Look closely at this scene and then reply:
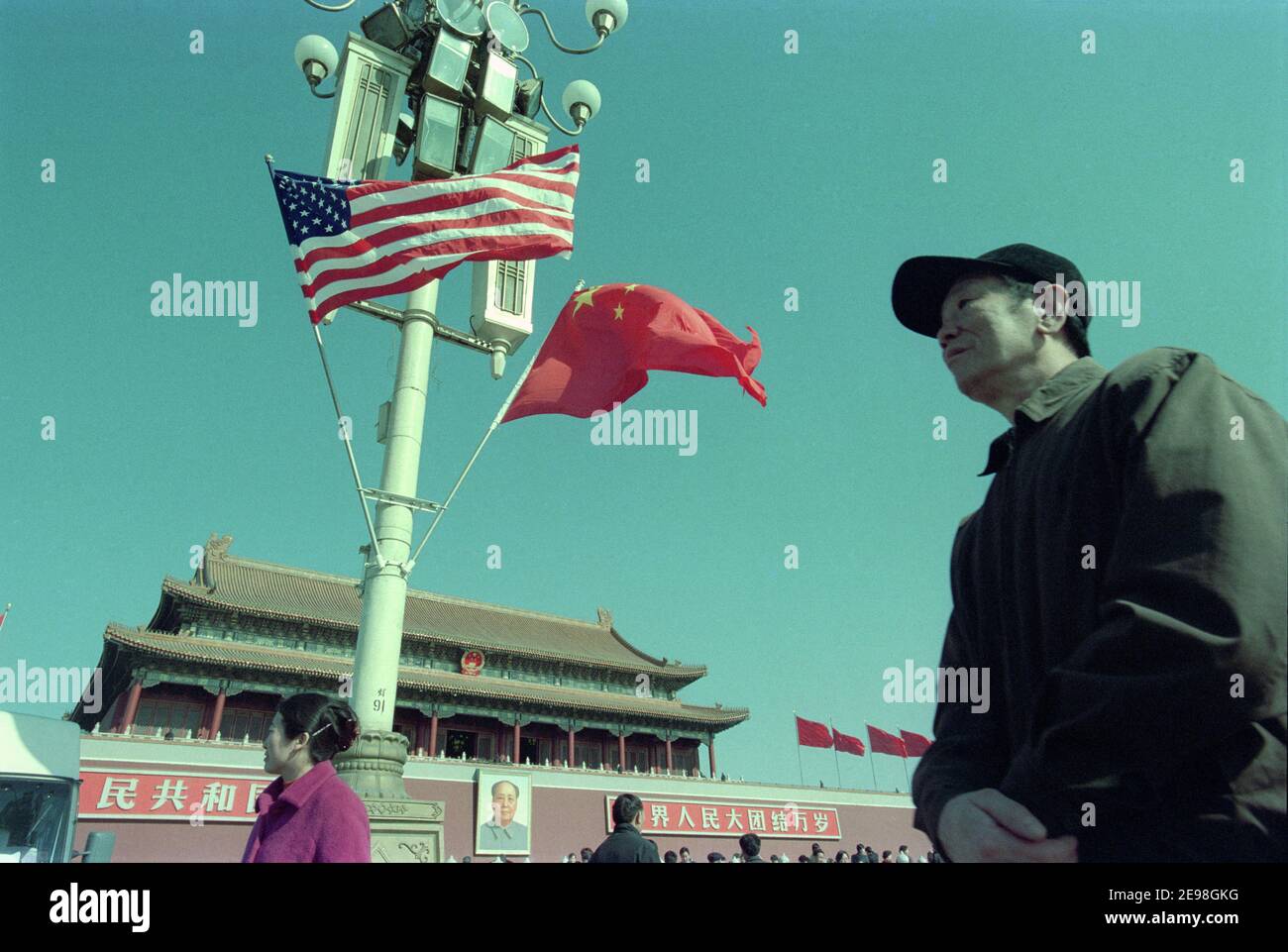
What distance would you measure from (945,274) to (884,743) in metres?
27.0

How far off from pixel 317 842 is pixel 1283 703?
225cm

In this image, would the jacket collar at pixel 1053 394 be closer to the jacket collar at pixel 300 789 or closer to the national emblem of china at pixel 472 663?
the jacket collar at pixel 300 789

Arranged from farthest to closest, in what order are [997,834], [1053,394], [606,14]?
[606,14], [1053,394], [997,834]

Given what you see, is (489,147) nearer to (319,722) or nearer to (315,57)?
(315,57)

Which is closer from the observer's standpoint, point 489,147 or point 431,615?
point 489,147

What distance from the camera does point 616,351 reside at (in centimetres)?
955

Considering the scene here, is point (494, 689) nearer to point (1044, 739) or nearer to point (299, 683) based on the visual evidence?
point (299, 683)

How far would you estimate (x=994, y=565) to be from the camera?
1.44 metres

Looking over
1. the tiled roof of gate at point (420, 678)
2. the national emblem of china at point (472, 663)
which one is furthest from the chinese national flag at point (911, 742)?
the national emblem of china at point (472, 663)

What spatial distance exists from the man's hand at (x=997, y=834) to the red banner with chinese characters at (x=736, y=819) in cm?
2287

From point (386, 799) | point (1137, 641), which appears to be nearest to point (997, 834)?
point (1137, 641)

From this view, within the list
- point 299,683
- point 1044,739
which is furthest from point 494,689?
point 1044,739

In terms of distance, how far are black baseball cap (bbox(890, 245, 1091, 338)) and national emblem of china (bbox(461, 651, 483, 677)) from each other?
83.5 ft
